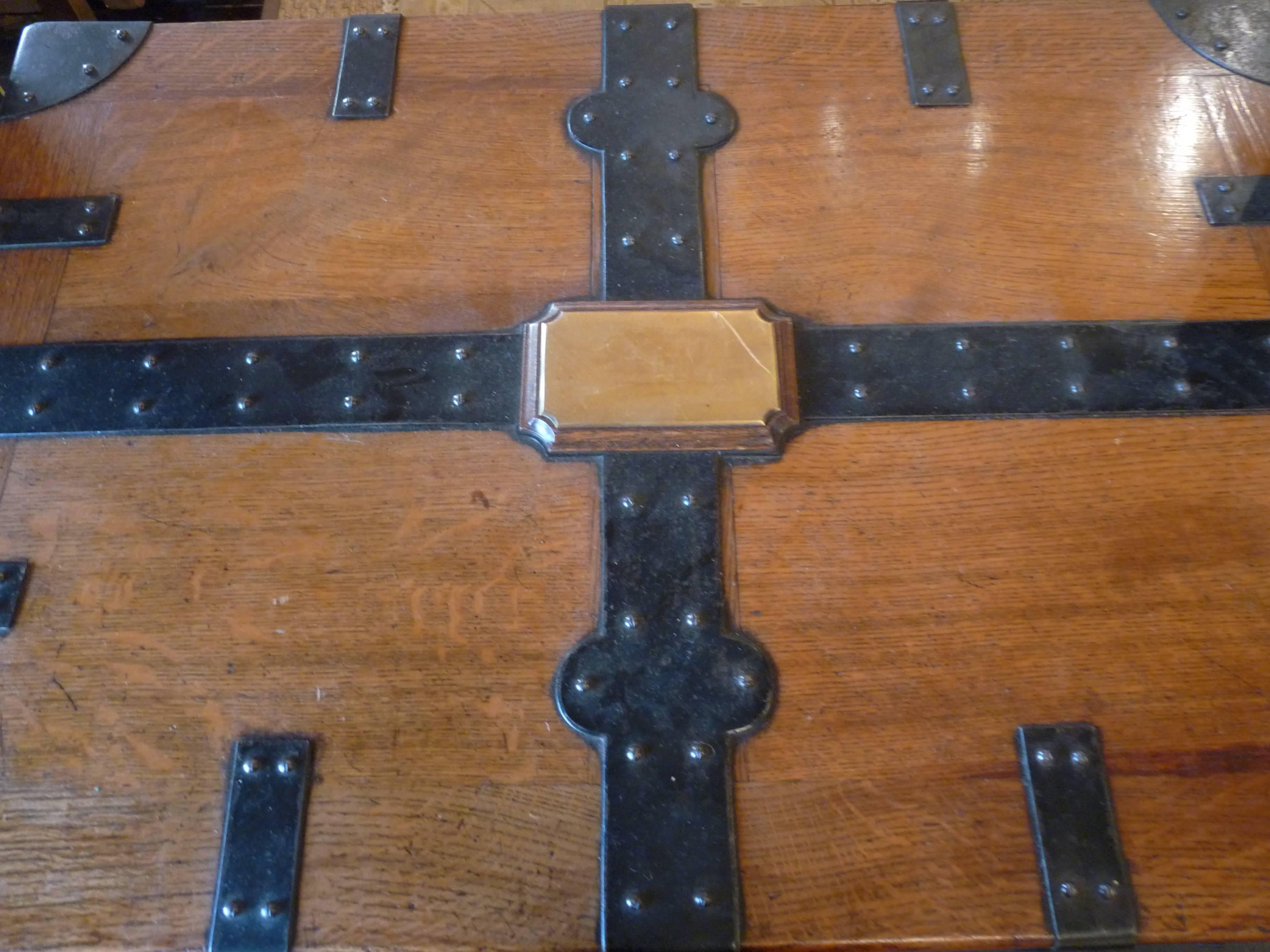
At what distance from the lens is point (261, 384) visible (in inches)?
36.6

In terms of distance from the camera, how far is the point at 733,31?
43.6 inches

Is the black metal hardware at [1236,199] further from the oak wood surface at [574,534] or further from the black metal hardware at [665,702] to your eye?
the black metal hardware at [665,702]

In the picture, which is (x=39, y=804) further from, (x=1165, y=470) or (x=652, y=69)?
(x=1165, y=470)

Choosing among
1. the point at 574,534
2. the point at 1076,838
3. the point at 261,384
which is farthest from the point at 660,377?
the point at 1076,838

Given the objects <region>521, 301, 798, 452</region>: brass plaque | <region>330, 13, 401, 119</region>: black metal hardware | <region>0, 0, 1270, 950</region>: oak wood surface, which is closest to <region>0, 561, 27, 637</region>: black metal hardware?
<region>0, 0, 1270, 950</region>: oak wood surface

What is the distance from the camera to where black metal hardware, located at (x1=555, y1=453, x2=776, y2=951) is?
2.45ft

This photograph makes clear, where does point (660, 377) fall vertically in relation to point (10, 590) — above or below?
above

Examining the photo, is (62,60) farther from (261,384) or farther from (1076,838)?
(1076,838)

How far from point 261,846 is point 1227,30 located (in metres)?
1.47

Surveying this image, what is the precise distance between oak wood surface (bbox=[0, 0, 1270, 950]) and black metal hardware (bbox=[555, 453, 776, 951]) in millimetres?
28

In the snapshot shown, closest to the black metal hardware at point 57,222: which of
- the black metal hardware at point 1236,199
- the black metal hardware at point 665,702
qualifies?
the black metal hardware at point 665,702

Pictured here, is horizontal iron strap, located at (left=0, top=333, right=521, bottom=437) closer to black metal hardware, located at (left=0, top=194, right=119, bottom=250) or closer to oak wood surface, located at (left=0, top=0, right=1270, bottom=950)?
oak wood surface, located at (left=0, top=0, right=1270, bottom=950)

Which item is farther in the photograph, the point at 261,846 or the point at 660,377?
the point at 660,377

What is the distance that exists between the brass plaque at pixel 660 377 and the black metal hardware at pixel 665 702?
0.11 ft
